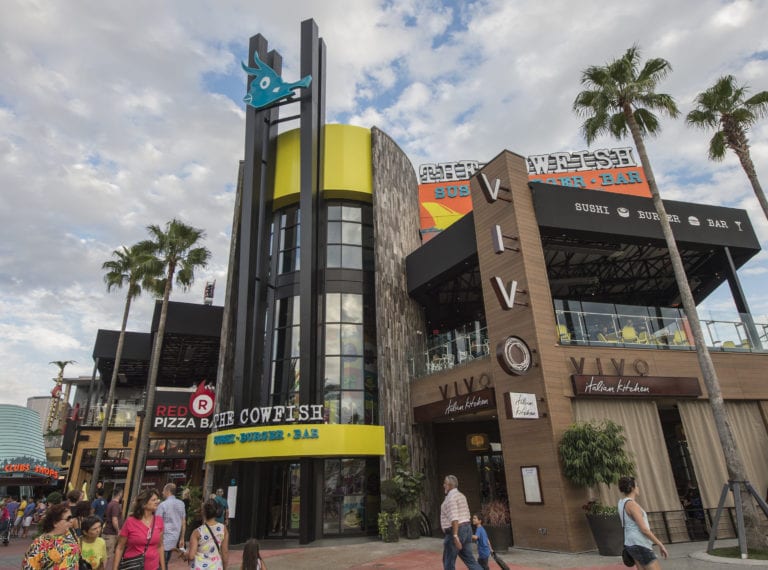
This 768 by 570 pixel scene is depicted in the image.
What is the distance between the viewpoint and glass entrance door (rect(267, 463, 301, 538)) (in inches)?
717

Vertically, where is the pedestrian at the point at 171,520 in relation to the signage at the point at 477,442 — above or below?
below

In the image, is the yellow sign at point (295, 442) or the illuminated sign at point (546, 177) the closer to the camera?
the yellow sign at point (295, 442)

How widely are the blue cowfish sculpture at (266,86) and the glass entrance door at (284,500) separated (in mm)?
16595

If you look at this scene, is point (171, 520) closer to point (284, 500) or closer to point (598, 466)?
point (598, 466)

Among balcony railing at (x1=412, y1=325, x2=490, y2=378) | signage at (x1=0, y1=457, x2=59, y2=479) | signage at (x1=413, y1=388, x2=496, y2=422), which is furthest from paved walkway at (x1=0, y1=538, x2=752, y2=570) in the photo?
signage at (x1=0, y1=457, x2=59, y2=479)

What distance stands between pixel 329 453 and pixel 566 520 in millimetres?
8335

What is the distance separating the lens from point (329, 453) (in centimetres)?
1750

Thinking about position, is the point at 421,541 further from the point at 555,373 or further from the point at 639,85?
the point at 639,85

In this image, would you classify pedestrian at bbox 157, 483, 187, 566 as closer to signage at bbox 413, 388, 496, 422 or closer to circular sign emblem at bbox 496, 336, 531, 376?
circular sign emblem at bbox 496, 336, 531, 376

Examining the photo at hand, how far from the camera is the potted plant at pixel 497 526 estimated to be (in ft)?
43.0

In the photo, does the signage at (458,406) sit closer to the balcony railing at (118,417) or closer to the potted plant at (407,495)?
the potted plant at (407,495)

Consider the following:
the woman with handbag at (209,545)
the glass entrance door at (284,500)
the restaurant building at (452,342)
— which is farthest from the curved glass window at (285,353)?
the woman with handbag at (209,545)

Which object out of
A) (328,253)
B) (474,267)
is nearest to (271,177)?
(328,253)

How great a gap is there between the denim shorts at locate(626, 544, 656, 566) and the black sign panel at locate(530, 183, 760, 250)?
455 inches
